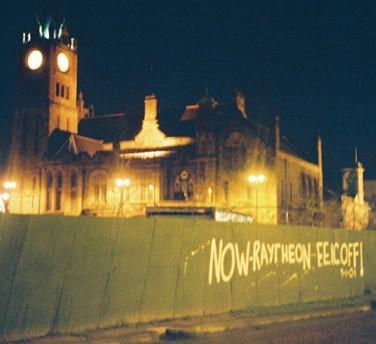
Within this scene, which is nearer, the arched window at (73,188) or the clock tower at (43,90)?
the arched window at (73,188)

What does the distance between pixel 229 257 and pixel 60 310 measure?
20.0 feet

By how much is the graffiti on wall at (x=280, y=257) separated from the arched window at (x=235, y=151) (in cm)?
5522

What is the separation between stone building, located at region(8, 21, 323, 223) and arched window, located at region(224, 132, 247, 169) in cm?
12

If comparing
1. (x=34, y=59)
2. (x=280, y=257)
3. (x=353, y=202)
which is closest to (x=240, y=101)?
(x=353, y=202)

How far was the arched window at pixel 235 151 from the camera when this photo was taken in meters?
81.1

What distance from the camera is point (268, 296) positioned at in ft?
65.1

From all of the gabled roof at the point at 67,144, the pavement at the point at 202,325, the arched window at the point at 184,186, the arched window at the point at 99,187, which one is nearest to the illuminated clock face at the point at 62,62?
the gabled roof at the point at 67,144

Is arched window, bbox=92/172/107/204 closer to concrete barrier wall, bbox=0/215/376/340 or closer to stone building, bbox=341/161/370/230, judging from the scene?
stone building, bbox=341/161/370/230

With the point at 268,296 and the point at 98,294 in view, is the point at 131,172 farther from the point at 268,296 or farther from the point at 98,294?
the point at 98,294

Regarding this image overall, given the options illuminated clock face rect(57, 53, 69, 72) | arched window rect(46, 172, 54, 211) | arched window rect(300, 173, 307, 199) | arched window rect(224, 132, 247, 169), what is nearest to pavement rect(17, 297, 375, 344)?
arched window rect(224, 132, 247, 169)

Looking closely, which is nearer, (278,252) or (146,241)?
(146,241)

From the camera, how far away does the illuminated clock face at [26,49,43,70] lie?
98188mm

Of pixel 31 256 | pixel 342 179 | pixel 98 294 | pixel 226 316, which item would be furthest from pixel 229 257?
pixel 342 179

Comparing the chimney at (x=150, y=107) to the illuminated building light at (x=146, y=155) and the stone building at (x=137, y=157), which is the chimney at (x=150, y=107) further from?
the illuminated building light at (x=146, y=155)
